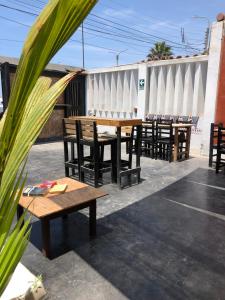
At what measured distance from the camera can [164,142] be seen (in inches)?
237

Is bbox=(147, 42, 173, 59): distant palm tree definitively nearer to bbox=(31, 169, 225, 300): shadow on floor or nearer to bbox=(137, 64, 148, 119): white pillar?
bbox=(137, 64, 148, 119): white pillar

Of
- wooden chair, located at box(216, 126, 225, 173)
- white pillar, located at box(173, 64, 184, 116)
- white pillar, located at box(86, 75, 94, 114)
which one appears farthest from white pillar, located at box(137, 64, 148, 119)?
wooden chair, located at box(216, 126, 225, 173)

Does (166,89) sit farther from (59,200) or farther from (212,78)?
(59,200)

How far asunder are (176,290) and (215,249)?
74 centimetres

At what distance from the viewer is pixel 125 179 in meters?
4.64

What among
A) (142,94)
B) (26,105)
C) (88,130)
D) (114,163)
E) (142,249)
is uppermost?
(142,94)

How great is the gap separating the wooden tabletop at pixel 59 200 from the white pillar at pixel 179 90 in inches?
202

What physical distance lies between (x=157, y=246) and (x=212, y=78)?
16.3 ft

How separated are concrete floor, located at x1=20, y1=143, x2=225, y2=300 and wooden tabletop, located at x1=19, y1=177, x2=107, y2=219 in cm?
43

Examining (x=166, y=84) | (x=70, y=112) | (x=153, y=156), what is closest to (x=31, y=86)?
(x=153, y=156)

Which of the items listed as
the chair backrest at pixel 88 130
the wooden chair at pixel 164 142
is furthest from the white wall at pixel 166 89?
the chair backrest at pixel 88 130

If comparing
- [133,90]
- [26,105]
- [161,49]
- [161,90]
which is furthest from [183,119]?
[161,49]

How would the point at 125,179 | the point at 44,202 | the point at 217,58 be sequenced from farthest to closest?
the point at 217,58, the point at 125,179, the point at 44,202

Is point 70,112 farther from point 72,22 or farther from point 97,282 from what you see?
point 72,22
